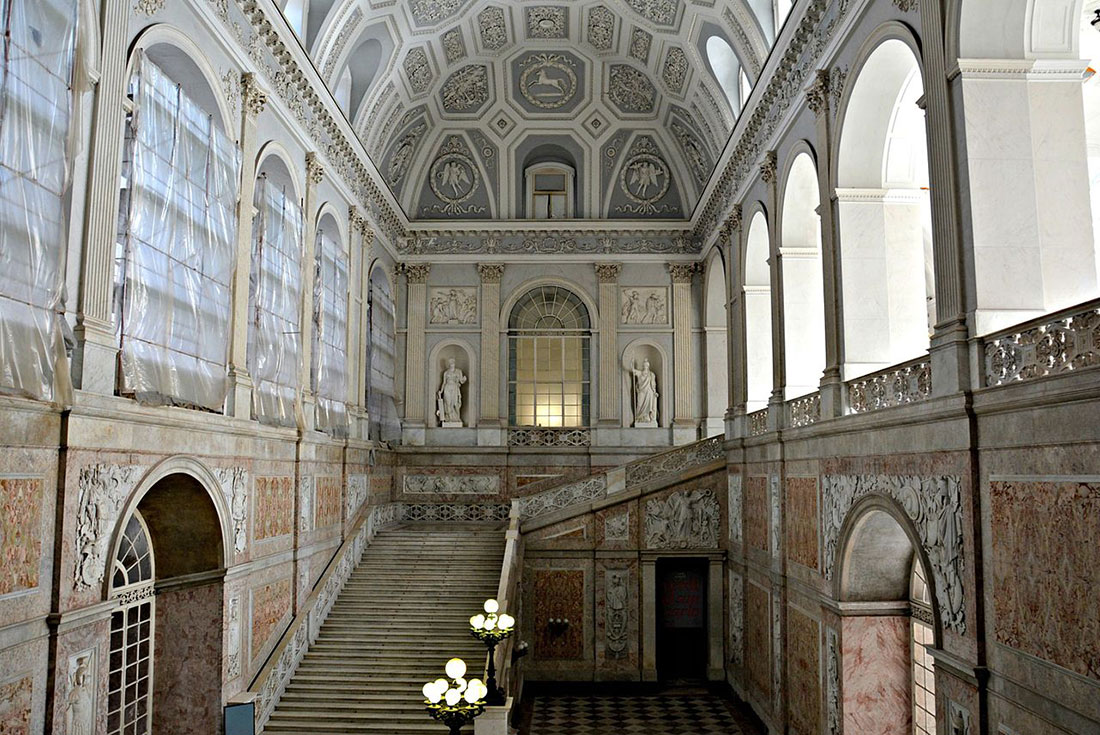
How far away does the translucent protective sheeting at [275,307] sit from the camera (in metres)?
14.0

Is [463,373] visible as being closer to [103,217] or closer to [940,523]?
A: [103,217]

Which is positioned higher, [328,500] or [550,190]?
[550,190]

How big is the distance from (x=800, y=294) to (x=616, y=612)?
8655mm

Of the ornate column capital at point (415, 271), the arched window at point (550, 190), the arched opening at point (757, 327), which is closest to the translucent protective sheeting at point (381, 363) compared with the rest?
the ornate column capital at point (415, 271)

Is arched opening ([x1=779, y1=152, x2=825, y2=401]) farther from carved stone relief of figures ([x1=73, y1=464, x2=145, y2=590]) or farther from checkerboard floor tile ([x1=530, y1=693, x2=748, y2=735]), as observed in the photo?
carved stone relief of figures ([x1=73, y1=464, x2=145, y2=590])

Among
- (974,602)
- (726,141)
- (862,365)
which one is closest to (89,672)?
(974,602)

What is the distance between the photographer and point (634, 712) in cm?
1772

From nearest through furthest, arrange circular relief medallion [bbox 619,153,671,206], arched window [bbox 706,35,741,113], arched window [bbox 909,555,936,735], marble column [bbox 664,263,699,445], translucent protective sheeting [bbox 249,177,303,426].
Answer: arched window [bbox 909,555,936,735]
translucent protective sheeting [bbox 249,177,303,426]
arched window [bbox 706,35,741,113]
marble column [bbox 664,263,699,445]
circular relief medallion [bbox 619,153,671,206]

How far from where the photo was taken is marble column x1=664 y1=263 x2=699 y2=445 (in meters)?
24.3

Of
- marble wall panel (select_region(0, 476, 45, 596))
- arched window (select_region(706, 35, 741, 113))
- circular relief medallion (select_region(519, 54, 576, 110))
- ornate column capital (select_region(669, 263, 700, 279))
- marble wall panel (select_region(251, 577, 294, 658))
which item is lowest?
marble wall panel (select_region(251, 577, 294, 658))

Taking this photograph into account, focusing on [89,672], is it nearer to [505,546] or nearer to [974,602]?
[974,602]

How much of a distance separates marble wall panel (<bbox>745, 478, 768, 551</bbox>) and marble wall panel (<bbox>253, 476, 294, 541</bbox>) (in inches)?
329

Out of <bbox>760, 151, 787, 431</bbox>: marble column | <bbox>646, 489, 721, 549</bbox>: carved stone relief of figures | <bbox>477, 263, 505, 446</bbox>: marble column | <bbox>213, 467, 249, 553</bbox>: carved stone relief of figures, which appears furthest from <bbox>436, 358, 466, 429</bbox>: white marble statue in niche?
<bbox>213, 467, 249, 553</bbox>: carved stone relief of figures

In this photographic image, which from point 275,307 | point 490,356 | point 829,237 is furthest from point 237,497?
point 490,356
